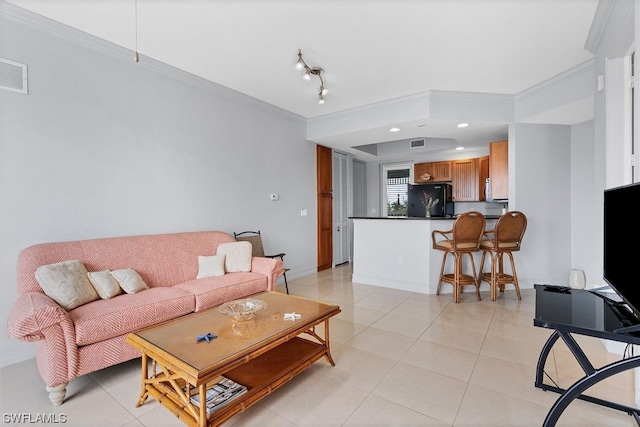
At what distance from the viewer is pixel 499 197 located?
15.1 feet

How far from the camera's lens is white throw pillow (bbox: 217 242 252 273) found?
3400 mm

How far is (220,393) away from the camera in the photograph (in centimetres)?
169

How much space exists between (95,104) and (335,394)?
→ 3243 millimetres

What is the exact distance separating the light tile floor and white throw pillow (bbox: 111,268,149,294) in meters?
0.59

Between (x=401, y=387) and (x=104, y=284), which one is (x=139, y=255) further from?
(x=401, y=387)

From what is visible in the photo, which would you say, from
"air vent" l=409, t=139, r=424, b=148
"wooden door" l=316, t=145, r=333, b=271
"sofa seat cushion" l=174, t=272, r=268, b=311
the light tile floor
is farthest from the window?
"sofa seat cushion" l=174, t=272, r=268, b=311

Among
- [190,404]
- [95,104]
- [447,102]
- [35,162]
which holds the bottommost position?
[190,404]

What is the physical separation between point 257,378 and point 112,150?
2.55 m

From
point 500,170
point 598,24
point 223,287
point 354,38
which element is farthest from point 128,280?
point 500,170

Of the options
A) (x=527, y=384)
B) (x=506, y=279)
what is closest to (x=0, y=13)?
(x=527, y=384)

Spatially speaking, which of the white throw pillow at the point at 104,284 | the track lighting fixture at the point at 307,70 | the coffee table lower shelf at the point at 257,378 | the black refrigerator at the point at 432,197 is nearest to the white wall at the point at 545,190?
the black refrigerator at the point at 432,197

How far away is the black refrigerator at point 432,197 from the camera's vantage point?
629 centimetres

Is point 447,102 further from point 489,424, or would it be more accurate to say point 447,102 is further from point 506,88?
point 489,424

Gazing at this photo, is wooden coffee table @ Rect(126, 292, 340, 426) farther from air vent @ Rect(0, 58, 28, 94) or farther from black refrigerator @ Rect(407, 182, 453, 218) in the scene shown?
black refrigerator @ Rect(407, 182, 453, 218)
